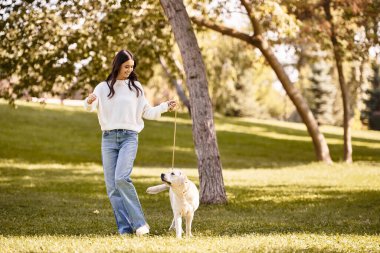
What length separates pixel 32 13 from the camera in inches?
748

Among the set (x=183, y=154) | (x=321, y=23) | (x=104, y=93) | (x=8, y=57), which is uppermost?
(x=321, y=23)

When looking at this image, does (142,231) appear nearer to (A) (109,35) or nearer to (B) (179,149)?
(A) (109,35)

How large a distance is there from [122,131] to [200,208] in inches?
199

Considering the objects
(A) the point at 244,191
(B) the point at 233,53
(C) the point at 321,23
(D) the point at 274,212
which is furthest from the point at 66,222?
(B) the point at 233,53

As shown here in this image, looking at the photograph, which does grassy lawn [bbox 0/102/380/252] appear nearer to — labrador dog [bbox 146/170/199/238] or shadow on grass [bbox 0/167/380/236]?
shadow on grass [bbox 0/167/380/236]

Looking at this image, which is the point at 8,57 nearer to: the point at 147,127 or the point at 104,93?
the point at 104,93

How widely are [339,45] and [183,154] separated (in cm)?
997

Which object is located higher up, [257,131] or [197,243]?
[257,131]

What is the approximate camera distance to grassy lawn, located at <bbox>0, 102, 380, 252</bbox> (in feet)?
24.2

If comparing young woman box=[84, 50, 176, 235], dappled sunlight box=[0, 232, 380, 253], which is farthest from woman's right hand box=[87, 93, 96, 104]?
dappled sunlight box=[0, 232, 380, 253]

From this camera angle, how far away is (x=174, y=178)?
25.1 ft

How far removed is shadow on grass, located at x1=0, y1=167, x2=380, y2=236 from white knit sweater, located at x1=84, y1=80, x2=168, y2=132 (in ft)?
5.17

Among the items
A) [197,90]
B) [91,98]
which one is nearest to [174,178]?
[91,98]

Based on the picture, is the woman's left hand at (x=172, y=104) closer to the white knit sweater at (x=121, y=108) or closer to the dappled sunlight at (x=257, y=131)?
the white knit sweater at (x=121, y=108)
